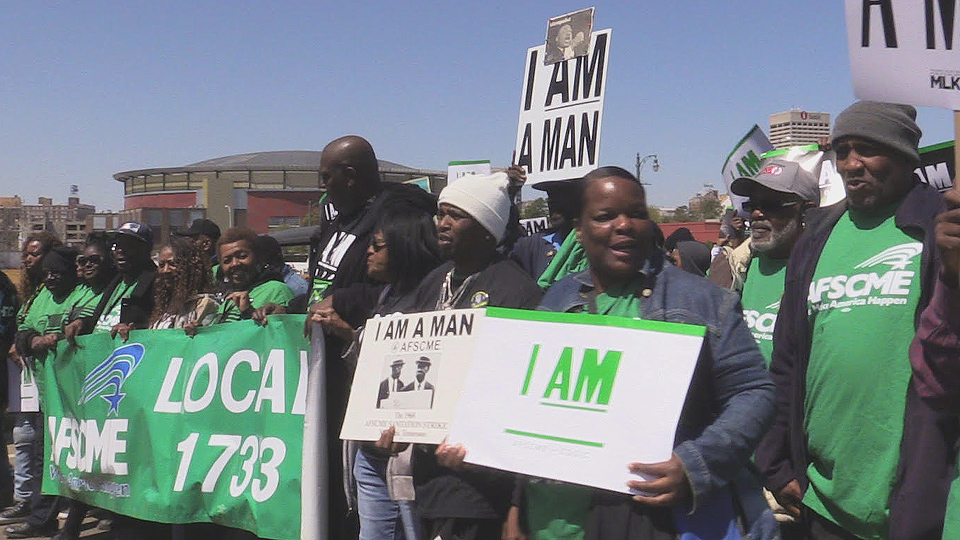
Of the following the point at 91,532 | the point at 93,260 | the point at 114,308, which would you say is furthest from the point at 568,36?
the point at 91,532

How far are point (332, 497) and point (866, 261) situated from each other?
2.81 meters

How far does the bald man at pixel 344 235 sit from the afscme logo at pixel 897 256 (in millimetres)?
2154

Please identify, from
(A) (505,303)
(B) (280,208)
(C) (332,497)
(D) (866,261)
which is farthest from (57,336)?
(B) (280,208)

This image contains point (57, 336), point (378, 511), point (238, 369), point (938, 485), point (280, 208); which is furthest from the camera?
point (280, 208)

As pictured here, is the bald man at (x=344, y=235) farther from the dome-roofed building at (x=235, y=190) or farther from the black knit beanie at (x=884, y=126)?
the dome-roofed building at (x=235, y=190)

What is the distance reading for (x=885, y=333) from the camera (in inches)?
106

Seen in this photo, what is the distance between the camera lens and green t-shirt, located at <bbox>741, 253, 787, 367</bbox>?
3.63m

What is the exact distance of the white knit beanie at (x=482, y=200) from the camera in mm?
3543

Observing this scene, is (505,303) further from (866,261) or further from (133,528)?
(133,528)

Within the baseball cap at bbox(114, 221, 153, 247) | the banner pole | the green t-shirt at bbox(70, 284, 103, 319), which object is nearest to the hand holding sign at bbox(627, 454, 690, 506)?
the banner pole

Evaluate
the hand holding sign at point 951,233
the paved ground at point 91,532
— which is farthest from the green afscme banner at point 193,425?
the hand holding sign at point 951,233

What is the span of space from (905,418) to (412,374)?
1477mm

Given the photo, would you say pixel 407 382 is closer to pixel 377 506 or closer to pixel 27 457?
pixel 377 506

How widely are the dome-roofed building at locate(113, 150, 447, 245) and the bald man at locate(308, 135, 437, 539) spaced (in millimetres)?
72809
